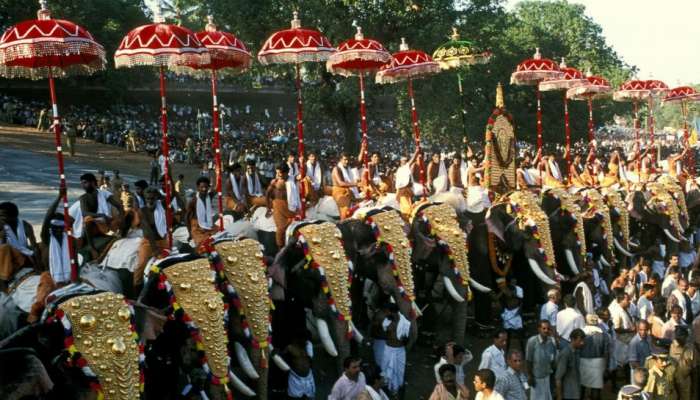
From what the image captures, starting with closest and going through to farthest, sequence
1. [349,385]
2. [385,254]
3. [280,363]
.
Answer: [349,385] < [280,363] < [385,254]

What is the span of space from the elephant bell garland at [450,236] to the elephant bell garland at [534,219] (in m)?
1.35

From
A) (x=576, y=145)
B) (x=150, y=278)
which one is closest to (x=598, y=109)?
(x=576, y=145)

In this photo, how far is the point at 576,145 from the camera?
1645 inches

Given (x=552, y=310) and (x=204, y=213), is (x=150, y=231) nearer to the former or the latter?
(x=204, y=213)

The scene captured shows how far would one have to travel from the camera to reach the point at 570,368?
8.89 meters

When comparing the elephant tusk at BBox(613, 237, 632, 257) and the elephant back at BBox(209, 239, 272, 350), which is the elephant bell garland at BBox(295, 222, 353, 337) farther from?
the elephant tusk at BBox(613, 237, 632, 257)

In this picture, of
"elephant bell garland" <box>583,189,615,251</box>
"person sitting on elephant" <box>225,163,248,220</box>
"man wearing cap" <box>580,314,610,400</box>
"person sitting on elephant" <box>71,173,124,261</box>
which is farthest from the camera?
"elephant bell garland" <box>583,189,615,251</box>

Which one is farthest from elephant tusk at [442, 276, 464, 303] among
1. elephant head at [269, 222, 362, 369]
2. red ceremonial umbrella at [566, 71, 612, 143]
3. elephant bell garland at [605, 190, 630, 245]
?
red ceremonial umbrella at [566, 71, 612, 143]

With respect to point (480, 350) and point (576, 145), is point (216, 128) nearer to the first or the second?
point (480, 350)

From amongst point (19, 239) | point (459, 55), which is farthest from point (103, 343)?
point (459, 55)

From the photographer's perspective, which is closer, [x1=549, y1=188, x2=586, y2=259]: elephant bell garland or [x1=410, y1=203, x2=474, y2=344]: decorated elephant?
[x1=410, y1=203, x2=474, y2=344]: decorated elephant

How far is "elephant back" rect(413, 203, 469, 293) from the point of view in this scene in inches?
414

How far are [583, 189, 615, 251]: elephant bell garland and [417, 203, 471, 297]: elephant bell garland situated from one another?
3.44m

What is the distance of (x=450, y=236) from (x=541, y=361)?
2.44 meters
